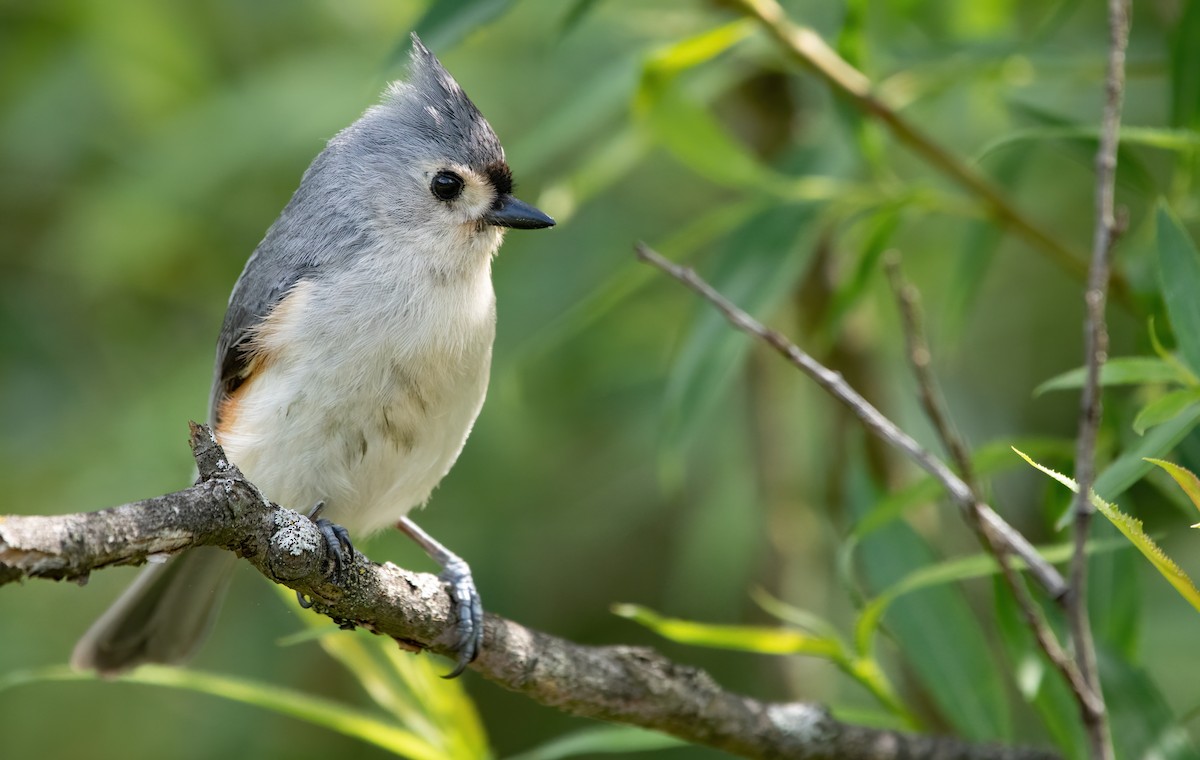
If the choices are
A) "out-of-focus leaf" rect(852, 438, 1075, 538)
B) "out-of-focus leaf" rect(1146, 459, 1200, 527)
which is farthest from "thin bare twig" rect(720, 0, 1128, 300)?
"out-of-focus leaf" rect(1146, 459, 1200, 527)

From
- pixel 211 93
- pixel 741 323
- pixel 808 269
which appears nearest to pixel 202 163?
pixel 211 93

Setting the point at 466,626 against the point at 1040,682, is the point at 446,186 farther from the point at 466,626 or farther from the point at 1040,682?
the point at 1040,682

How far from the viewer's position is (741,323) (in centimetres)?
156

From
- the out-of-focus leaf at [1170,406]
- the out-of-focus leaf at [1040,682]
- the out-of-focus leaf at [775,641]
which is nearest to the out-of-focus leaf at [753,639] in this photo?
the out-of-focus leaf at [775,641]

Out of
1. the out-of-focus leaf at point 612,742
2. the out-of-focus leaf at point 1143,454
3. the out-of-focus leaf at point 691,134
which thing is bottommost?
the out-of-focus leaf at point 612,742

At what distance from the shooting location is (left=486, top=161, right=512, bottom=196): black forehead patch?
242 cm

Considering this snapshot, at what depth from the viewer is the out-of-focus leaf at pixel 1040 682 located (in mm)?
1995

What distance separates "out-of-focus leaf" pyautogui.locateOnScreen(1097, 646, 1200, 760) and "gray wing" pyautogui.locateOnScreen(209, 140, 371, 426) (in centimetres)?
149

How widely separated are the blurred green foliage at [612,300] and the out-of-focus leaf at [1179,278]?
50 centimetres

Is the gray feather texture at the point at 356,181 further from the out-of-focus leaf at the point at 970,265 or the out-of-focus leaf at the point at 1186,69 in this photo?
the out-of-focus leaf at the point at 1186,69

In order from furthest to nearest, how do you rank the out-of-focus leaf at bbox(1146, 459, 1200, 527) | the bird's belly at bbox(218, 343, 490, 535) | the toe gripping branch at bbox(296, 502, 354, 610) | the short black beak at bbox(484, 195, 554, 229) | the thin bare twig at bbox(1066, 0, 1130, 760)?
the short black beak at bbox(484, 195, 554, 229) → the bird's belly at bbox(218, 343, 490, 535) → the toe gripping branch at bbox(296, 502, 354, 610) → the out-of-focus leaf at bbox(1146, 459, 1200, 527) → the thin bare twig at bbox(1066, 0, 1130, 760)

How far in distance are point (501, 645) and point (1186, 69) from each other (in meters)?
1.52

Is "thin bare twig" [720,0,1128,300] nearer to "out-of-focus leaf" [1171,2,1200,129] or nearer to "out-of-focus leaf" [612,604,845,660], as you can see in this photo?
"out-of-focus leaf" [1171,2,1200,129]

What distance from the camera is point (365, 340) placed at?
212cm
